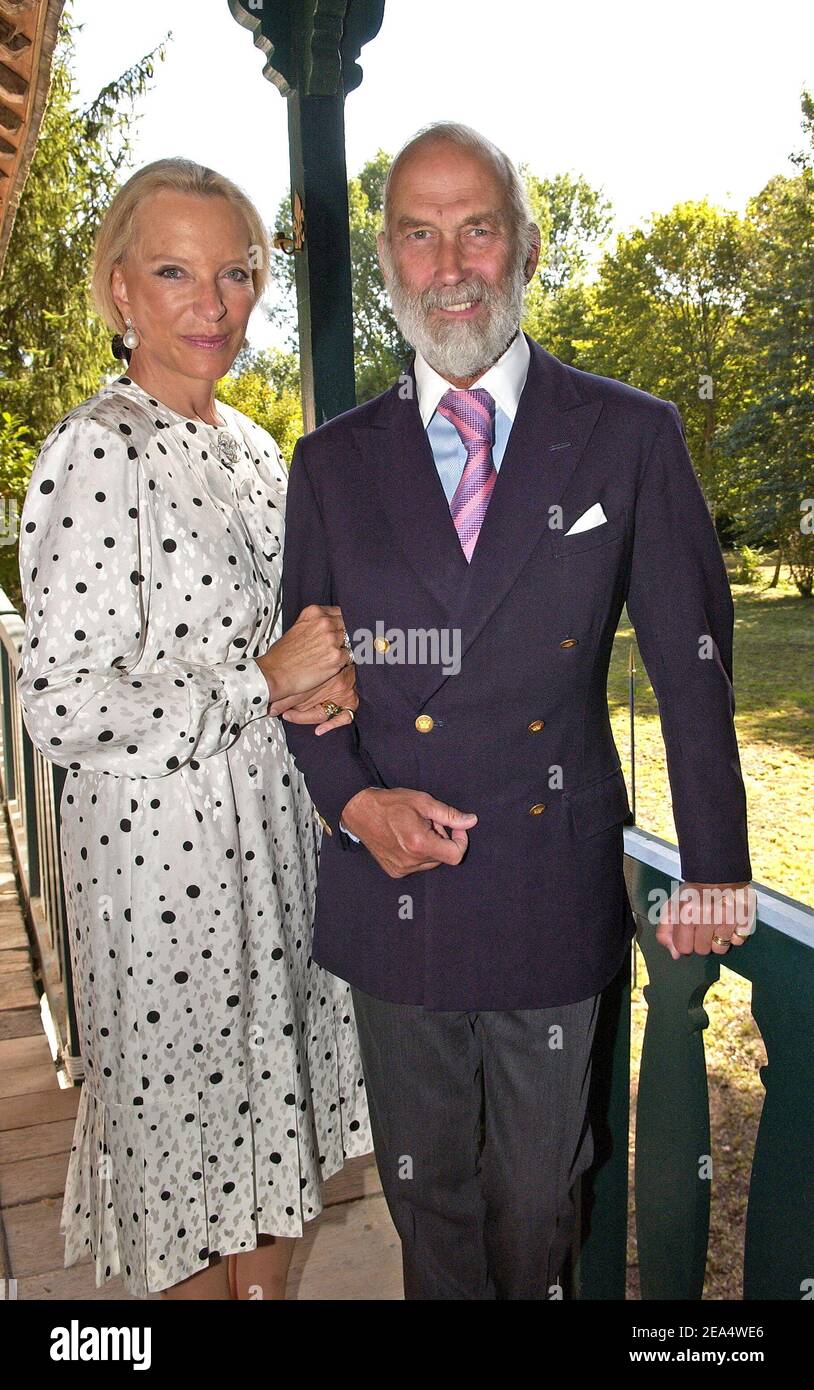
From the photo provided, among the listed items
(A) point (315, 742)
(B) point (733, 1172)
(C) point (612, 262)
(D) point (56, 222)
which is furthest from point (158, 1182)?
(D) point (56, 222)

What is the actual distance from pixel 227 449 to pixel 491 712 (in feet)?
1.80

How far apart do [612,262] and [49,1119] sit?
6.13 metres

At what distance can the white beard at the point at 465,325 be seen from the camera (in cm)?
122

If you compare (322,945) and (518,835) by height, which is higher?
(518,835)

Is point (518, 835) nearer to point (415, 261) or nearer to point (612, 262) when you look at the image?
point (415, 261)

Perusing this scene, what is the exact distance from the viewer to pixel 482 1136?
4.36 ft

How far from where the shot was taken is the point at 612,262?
22.4 ft

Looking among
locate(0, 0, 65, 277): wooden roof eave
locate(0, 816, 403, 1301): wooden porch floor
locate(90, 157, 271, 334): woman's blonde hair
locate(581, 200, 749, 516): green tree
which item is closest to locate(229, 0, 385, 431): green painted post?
locate(0, 0, 65, 277): wooden roof eave

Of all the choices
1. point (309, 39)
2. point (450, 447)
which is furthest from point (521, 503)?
point (309, 39)

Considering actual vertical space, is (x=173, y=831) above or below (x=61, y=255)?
below

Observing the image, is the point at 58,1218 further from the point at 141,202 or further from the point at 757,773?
the point at 757,773

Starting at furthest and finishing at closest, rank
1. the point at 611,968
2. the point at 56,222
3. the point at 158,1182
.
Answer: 1. the point at 56,222
2. the point at 158,1182
3. the point at 611,968

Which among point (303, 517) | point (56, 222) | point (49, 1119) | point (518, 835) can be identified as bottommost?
point (49, 1119)
